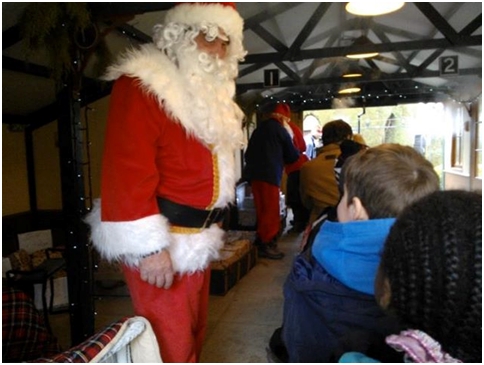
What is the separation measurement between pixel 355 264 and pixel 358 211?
118 millimetres

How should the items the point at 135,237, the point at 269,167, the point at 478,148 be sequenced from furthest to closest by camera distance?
the point at 478,148 → the point at 269,167 → the point at 135,237

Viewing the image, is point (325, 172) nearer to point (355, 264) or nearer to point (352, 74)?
point (355, 264)

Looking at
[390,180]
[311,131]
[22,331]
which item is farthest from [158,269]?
[311,131]

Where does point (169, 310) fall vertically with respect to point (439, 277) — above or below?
below

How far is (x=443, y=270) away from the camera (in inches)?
20.7

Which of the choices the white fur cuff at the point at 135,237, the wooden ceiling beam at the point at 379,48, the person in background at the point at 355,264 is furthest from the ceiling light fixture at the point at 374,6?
the white fur cuff at the point at 135,237

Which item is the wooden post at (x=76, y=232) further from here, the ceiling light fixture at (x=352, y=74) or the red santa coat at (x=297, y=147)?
the ceiling light fixture at (x=352, y=74)

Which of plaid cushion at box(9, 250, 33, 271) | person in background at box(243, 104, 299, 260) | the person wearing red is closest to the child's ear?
the person wearing red

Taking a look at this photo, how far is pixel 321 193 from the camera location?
2682mm

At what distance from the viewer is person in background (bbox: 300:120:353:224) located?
8.68 ft

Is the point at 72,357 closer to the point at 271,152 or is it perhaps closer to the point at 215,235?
the point at 215,235

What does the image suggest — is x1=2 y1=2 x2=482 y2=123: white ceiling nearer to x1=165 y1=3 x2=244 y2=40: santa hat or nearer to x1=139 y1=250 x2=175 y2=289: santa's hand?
x1=165 y1=3 x2=244 y2=40: santa hat

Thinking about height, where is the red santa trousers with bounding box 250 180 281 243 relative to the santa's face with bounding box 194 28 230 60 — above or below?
below

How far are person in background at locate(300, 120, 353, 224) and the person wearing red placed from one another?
4.35 ft
